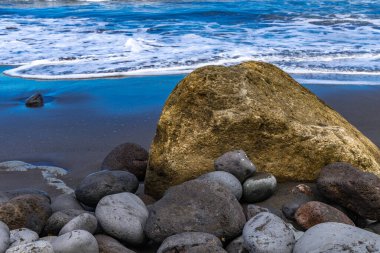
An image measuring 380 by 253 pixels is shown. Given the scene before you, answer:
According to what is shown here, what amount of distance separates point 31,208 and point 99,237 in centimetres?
51

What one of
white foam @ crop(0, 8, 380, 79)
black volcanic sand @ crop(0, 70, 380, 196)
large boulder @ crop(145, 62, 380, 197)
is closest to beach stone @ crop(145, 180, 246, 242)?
large boulder @ crop(145, 62, 380, 197)

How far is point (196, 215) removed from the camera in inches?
120

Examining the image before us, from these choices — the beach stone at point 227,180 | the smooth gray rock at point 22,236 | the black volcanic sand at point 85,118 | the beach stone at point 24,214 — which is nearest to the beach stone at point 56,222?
the beach stone at point 24,214

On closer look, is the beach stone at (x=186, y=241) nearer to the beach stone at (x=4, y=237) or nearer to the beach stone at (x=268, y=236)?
the beach stone at (x=268, y=236)

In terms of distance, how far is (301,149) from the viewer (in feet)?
12.8

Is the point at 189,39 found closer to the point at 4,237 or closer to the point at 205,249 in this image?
the point at 4,237

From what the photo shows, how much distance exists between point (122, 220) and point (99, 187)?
0.60 meters

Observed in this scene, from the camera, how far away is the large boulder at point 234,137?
385 cm

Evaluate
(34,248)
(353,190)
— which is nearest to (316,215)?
(353,190)

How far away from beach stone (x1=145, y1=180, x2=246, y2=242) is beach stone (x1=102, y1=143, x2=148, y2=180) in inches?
48.7

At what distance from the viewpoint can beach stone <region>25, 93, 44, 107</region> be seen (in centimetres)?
697

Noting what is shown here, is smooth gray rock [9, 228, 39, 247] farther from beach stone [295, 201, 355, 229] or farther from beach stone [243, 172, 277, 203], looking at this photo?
beach stone [295, 201, 355, 229]

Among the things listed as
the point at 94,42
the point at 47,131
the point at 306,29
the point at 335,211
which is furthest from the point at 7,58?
the point at 335,211

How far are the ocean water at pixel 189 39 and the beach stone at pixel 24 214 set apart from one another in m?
5.52
